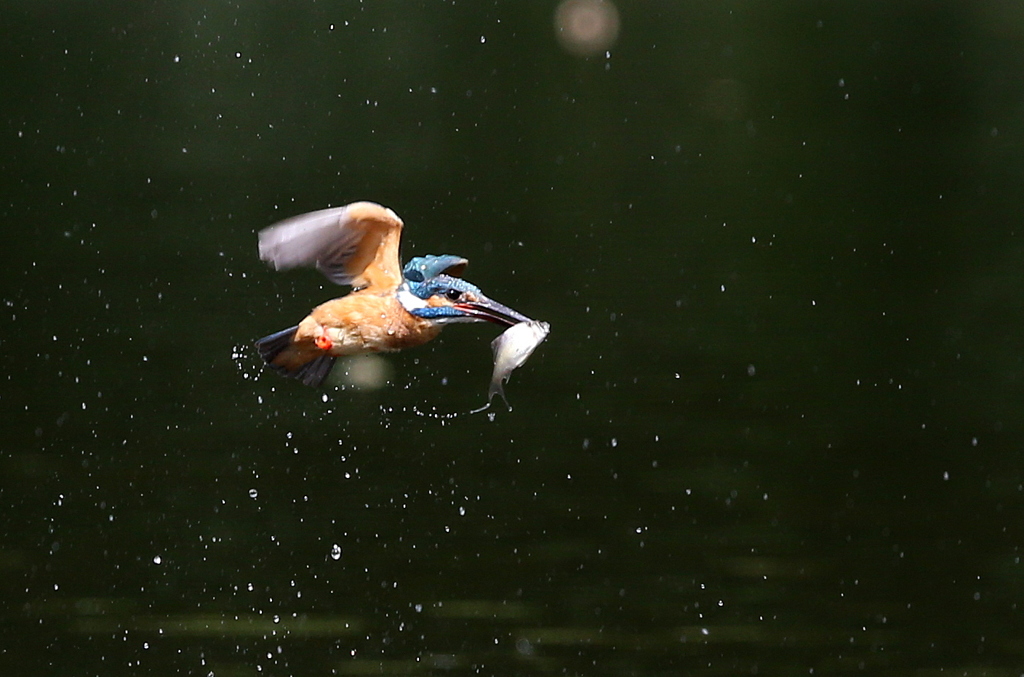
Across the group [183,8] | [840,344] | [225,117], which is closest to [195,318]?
[840,344]

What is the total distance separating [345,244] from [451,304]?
0.39 metres

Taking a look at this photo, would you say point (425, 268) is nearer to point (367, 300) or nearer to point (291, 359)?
point (367, 300)

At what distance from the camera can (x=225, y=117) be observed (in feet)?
55.1

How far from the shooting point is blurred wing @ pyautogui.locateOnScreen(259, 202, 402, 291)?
5.30 m

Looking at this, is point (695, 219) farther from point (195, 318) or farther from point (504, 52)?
point (504, 52)

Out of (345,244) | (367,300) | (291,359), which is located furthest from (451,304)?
(291,359)

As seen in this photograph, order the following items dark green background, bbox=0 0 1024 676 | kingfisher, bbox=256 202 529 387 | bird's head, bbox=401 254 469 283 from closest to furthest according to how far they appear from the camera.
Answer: kingfisher, bbox=256 202 529 387, bird's head, bbox=401 254 469 283, dark green background, bbox=0 0 1024 676

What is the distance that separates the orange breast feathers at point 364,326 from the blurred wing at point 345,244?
0.11 metres

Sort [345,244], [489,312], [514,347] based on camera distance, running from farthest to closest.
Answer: [345,244]
[489,312]
[514,347]

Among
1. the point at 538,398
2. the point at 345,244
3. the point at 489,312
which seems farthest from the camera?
the point at 538,398

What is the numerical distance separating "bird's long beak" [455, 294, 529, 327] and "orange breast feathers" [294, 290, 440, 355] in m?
0.14

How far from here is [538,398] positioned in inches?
342

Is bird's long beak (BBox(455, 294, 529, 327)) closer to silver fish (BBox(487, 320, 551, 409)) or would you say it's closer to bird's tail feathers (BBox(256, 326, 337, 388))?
silver fish (BBox(487, 320, 551, 409))

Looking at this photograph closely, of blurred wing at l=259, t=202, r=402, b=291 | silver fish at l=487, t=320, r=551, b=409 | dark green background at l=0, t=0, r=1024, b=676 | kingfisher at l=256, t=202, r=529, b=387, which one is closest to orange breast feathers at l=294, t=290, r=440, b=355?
kingfisher at l=256, t=202, r=529, b=387
